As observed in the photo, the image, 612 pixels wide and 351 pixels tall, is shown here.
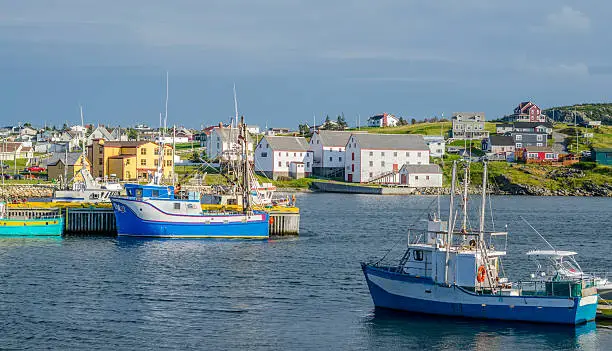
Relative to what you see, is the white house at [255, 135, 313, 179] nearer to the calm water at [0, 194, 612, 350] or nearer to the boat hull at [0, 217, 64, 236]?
the calm water at [0, 194, 612, 350]

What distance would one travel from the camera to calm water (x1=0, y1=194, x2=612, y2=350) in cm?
3547

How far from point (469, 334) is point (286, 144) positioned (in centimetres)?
11431

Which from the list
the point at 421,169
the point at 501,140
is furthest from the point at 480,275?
the point at 501,140

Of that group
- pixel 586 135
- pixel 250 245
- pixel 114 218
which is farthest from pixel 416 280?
pixel 586 135

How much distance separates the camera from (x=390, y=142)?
148375 millimetres

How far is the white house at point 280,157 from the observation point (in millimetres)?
147625

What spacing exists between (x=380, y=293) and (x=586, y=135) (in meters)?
148

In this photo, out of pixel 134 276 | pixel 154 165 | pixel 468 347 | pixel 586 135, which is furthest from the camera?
pixel 586 135

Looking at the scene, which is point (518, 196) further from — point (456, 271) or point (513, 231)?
point (456, 271)

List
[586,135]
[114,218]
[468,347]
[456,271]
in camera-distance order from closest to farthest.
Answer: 1. [468,347]
2. [456,271]
3. [114,218]
4. [586,135]

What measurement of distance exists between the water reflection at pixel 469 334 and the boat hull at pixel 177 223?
31214 millimetres

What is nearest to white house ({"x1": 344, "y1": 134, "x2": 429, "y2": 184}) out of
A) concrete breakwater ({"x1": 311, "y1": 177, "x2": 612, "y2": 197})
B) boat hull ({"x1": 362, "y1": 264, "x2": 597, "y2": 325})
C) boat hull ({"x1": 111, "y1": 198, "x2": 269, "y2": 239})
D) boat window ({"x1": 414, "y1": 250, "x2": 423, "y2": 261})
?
concrete breakwater ({"x1": 311, "y1": 177, "x2": 612, "y2": 197})

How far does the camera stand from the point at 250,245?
6556 centimetres

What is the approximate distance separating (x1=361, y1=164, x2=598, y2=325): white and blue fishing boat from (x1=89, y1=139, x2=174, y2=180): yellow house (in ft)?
303
